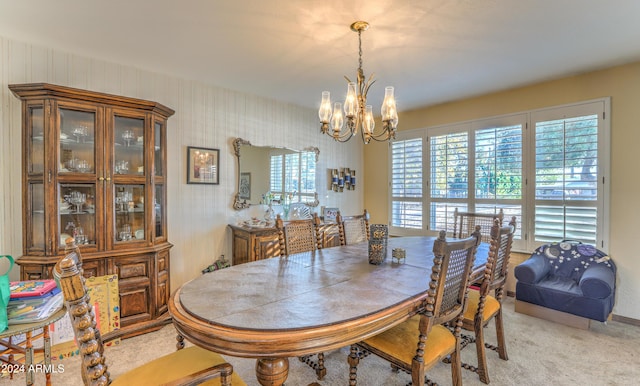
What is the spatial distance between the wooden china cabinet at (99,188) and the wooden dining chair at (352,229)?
175 cm

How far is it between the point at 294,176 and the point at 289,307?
3.17 metres

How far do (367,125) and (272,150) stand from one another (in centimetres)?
205

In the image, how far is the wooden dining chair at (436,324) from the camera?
1510 millimetres

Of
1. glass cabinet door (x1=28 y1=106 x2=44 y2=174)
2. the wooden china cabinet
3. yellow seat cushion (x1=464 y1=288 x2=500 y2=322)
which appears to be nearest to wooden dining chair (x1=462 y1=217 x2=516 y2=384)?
yellow seat cushion (x1=464 y1=288 x2=500 y2=322)

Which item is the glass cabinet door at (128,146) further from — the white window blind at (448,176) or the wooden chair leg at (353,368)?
the white window blind at (448,176)

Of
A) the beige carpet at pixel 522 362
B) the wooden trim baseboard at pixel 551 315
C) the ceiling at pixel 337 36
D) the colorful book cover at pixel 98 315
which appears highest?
the ceiling at pixel 337 36

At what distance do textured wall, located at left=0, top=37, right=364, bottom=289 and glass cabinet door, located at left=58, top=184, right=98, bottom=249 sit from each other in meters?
0.39

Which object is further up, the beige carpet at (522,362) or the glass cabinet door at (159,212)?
the glass cabinet door at (159,212)

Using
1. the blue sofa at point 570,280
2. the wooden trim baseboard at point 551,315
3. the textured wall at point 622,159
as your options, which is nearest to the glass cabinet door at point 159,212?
the blue sofa at point 570,280

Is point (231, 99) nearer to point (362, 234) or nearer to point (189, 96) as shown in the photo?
point (189, 96)

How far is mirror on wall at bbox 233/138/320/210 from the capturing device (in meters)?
3.92

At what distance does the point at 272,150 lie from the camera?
4230 millimetres

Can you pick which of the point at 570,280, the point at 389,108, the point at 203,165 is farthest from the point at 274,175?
the point at 570,280

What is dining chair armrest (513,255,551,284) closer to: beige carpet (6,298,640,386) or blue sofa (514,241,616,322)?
blue sofa (514,241,616,322)
